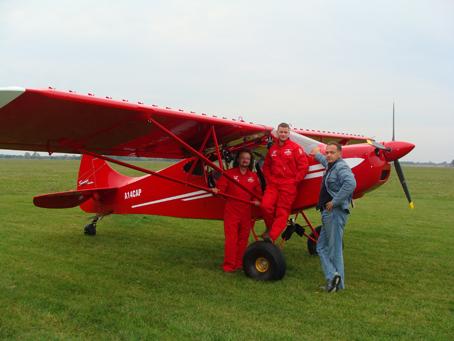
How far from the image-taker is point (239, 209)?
624 centimetres

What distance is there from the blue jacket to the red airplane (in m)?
0.62

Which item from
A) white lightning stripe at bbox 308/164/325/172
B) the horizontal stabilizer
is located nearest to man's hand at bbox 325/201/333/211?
white lightning stripe at bbox 308/164/325/172

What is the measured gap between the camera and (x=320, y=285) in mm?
5512

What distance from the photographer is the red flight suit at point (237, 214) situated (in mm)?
6148

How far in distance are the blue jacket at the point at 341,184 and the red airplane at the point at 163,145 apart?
62 cm

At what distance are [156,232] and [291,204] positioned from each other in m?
4.50

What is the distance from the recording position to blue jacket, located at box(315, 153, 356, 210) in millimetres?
4914

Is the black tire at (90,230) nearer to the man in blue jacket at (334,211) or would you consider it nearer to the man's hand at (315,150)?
the man's hand at (315,150)

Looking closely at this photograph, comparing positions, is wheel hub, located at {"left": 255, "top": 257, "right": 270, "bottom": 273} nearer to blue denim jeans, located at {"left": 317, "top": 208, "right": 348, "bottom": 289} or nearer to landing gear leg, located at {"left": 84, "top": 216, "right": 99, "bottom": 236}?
blue denim jeans, located at {"left": 317, "top": 208, "right": 348, "bottom": 289}

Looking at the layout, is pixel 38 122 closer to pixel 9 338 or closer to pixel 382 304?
pixel 9 338

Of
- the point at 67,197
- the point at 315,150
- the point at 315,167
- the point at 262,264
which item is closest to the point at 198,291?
the point at 262,264

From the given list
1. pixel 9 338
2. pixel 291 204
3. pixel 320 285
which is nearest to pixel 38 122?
pixel 9 338

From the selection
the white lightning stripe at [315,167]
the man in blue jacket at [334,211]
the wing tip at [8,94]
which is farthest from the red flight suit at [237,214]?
the wing tip at [8,94]

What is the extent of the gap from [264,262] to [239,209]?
897mm
